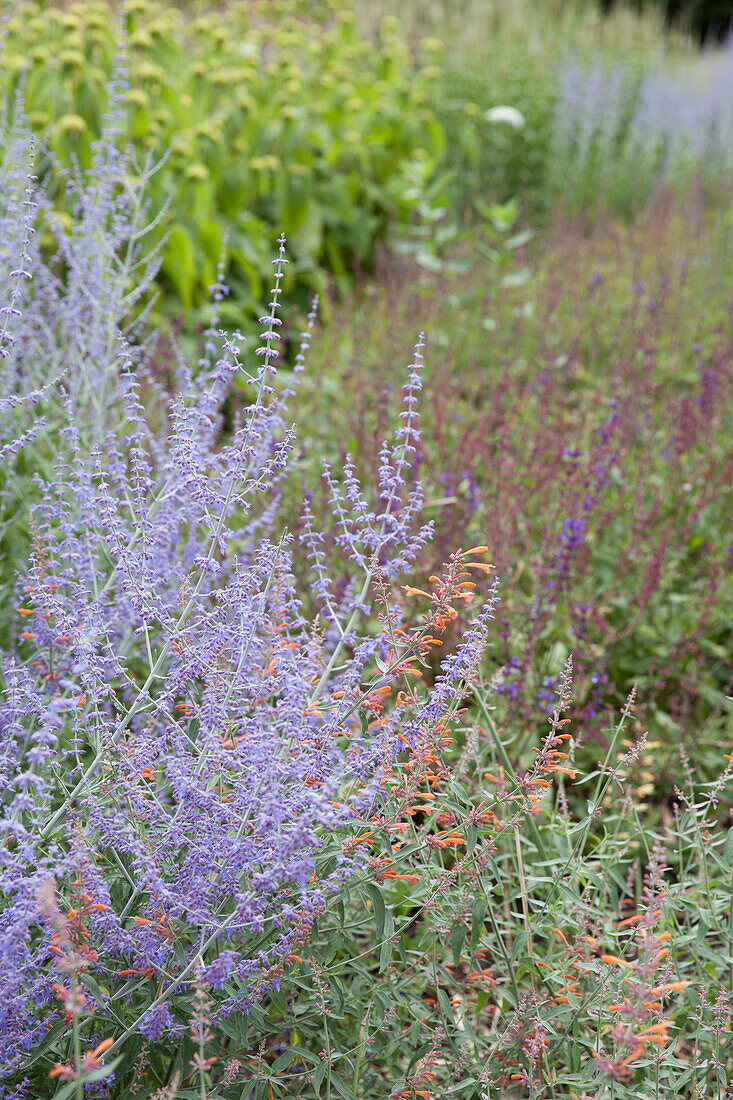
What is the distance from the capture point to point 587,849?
2.59 metres

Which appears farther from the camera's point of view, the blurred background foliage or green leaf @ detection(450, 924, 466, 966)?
the blurred background foliage

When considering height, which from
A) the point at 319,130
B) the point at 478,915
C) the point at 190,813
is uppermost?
the point at 319,130

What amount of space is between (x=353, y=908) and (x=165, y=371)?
2768 mm

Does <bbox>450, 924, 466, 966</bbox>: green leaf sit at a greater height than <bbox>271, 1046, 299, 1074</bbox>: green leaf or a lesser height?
greater

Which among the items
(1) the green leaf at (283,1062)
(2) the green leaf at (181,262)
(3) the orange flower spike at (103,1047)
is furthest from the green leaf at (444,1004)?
(2) the green leaf at (181,262)

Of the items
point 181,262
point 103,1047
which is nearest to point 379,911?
point 103,1047

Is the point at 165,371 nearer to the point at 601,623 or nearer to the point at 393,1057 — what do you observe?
the point at 601,623

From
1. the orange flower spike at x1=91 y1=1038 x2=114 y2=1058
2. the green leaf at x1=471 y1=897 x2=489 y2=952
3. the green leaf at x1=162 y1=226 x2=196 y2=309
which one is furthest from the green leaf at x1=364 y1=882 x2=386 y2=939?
the green leaf at x1=162 y1=226 x2=196 y2=309

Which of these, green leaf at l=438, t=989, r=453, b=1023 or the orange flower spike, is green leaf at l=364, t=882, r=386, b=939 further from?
the orange flower spike

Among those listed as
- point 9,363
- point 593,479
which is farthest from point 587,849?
point 9,363

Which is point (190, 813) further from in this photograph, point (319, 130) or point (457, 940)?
point (319, 130)

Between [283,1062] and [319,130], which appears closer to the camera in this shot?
[283,1062]

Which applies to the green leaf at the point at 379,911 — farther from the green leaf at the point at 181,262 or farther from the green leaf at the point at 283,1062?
the green leaf at the point at 181,262

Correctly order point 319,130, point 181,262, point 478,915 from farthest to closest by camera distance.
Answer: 1. point 319,130
2. point 181,262
3. point 478,915
